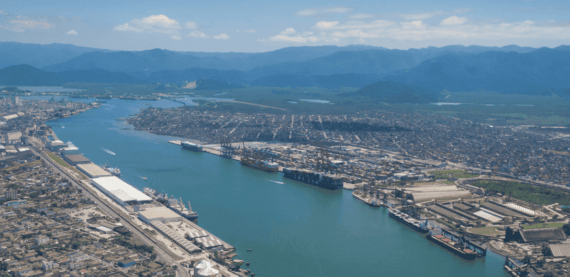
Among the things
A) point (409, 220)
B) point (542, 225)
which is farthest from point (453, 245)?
point (542, 225)

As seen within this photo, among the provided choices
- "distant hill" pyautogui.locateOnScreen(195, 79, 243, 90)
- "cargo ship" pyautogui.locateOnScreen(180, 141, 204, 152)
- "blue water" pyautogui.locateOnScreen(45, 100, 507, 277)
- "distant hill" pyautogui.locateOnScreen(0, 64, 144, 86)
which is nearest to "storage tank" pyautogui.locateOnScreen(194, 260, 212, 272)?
"blue water" pyautogui.locateOnScreen(45, 100, 507, 277)

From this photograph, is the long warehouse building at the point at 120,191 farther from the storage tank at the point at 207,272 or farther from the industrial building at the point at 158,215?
the storage tank at the point at 207,272

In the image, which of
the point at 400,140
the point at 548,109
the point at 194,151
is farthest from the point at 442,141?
the point at 548,109

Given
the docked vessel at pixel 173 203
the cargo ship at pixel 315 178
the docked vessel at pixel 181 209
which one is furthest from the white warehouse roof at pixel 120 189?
the cargo ship at pixel 315 178

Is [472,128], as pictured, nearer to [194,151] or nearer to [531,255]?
[194,151]

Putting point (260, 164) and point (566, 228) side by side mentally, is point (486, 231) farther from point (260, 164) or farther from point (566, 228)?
point (260, 164)
